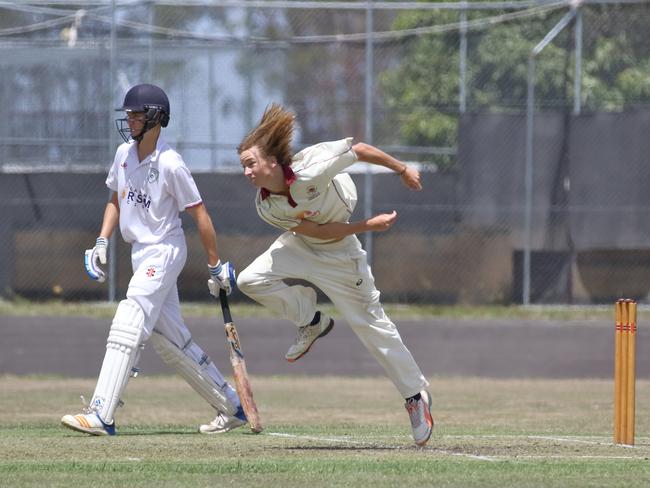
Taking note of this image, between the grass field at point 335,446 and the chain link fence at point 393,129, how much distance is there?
12.7 ft

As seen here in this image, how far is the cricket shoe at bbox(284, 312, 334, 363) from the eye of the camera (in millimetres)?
8672

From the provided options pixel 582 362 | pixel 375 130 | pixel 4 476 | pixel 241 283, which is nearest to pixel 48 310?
pixel 375 130

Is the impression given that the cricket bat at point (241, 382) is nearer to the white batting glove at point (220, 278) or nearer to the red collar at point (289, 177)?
the white batting glove at point (220, 278)

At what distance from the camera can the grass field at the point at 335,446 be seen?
→ 22.8ft

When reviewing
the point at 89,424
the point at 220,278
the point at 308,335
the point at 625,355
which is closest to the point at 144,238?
the point at 220,278

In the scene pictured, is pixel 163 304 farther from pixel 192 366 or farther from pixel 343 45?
pixel 343 45

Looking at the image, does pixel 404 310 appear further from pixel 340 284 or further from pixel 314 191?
pixel 314 191

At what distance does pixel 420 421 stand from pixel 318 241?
1267 mm

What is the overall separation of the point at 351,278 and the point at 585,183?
1045 centimetres

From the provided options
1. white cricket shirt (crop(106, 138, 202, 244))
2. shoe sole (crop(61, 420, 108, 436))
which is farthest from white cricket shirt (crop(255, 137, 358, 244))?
shoe sole (crop(61, 420, 108, 436))

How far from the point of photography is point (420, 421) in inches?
334

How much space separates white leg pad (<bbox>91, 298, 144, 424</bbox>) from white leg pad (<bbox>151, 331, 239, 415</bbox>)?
49 centimetres

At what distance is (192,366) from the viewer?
9.72m

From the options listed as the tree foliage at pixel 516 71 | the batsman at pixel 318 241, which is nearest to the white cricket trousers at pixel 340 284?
the batsman at pixel 318 241
